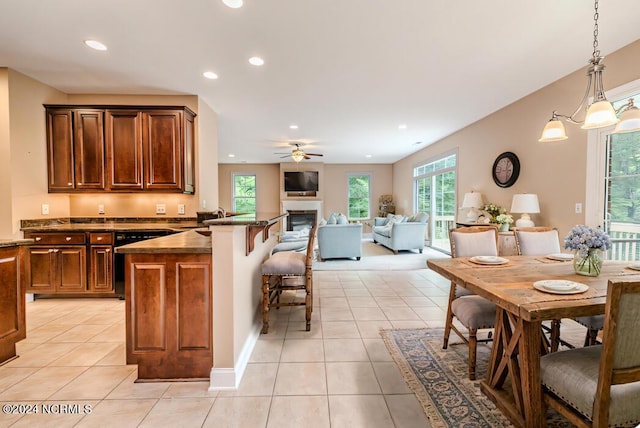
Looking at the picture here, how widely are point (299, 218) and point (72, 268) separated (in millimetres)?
6747

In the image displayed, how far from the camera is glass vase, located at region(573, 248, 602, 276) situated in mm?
1725

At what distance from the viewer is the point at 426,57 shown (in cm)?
285

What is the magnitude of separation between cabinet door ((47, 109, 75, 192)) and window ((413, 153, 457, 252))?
21.9 feet

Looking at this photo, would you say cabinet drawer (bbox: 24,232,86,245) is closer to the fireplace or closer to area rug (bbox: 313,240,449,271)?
area rug (bbox: 313,240,449,271)

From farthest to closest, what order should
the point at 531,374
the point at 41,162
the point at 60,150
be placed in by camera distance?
the point at 60,150, the point at 41,162, the point at 531,374

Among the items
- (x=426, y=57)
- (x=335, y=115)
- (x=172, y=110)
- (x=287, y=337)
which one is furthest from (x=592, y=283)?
(x=172, y=110)

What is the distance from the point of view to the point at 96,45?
263cm

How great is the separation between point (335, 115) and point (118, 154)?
3277mm

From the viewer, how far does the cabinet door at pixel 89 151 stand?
3.66m

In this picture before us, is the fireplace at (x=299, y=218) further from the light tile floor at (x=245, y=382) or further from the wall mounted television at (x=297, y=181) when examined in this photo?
the light tile floor at (x=245, y=382)

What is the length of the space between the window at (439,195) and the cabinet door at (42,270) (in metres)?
6.84

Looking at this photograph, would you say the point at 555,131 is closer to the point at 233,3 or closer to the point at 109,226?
the point at 233,3

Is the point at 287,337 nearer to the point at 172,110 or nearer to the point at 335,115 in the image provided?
the point at 172,110

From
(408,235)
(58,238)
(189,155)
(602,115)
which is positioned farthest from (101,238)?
(408,235)
